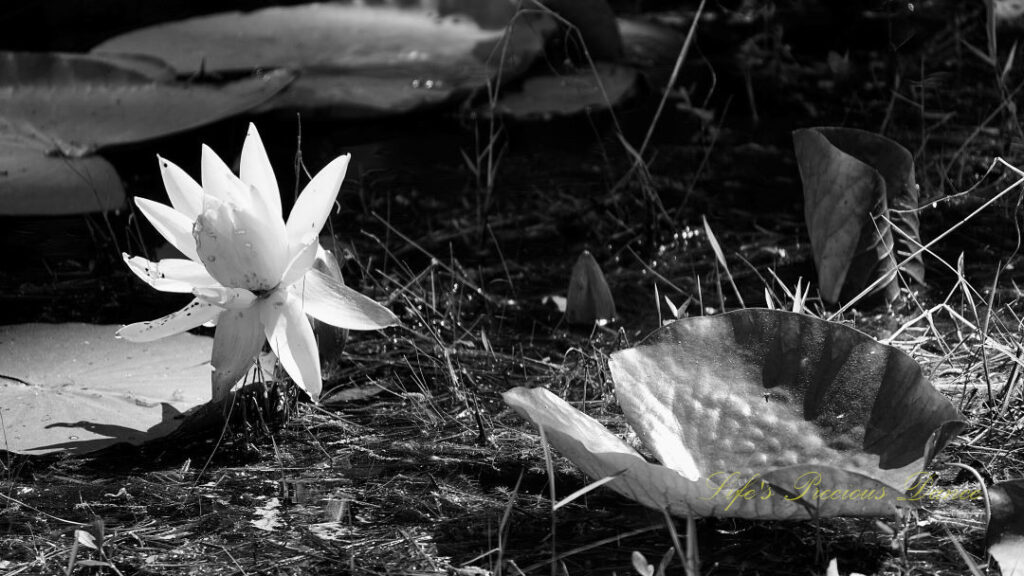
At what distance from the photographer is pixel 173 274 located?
4.55 feet

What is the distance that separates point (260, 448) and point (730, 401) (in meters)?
0.60

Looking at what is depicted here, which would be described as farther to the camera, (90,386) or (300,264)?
(90,386)

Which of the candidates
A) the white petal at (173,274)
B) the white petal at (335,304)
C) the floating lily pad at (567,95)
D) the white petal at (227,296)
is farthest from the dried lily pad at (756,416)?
the floating lily pad at (567,95)

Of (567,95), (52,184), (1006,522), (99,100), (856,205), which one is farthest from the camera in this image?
(567,95)

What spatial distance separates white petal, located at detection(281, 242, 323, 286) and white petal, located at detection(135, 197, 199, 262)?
0.13m

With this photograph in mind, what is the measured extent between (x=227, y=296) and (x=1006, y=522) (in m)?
0.91

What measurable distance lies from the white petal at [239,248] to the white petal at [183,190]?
112mm

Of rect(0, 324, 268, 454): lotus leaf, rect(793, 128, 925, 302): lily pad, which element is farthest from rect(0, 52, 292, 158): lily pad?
rect(793, 128, 925, 302): lily pad

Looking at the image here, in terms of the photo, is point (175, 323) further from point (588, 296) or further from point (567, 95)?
point (567, 95)

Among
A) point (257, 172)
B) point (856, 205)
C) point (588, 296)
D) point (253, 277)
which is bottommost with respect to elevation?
point (588, 296)

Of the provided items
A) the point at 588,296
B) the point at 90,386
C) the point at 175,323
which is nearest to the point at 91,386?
the point at 90,386

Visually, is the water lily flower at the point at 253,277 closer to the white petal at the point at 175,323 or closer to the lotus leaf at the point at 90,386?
the white petal at the point at 175,323

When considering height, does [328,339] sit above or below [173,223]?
below

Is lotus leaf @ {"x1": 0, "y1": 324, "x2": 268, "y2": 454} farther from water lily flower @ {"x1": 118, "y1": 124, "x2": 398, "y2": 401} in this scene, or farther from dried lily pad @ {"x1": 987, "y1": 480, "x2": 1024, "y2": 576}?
dried lily pad @ {"x1": 987, "y1": 480, "x2": 1024, "y2": 576}
